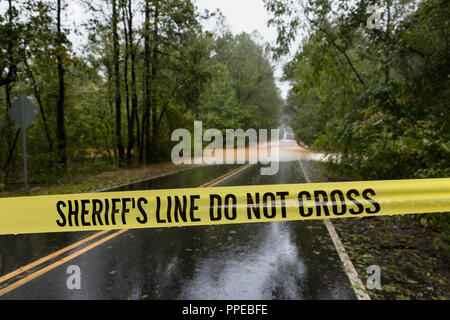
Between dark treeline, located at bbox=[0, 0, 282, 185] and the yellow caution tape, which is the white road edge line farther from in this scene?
dark treeline, located at bbox=[0, 0, 282, 185]

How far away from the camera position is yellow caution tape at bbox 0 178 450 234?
10.5ft

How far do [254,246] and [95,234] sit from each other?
2.87 m

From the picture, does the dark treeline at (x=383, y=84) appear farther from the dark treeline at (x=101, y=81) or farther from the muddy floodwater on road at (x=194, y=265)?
the dark treeline at (x=101, y=81)

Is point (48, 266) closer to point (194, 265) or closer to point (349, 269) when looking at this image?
point (194, 265)

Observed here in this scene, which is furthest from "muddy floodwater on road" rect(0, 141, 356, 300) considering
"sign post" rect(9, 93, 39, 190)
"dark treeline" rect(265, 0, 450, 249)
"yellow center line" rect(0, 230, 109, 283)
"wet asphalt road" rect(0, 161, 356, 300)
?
"sign post" rect(9, 93, 39, 190)

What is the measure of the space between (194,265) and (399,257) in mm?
3037

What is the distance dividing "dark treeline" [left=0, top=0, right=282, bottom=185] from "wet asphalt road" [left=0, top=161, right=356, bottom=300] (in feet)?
27.4

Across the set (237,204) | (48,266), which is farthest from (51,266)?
(237,204)

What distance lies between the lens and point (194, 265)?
379 cm

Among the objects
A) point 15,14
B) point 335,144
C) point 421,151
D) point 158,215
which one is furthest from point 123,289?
point 15,14

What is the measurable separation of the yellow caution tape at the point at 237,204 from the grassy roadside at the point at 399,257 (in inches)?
34.0

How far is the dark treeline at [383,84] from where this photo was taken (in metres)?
5.02

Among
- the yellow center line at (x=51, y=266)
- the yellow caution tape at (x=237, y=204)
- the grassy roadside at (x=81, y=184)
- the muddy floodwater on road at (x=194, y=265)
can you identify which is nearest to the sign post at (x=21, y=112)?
the grassy roadside at (x=81, y=184)

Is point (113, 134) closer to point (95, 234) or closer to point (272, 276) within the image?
point (95, 234)
